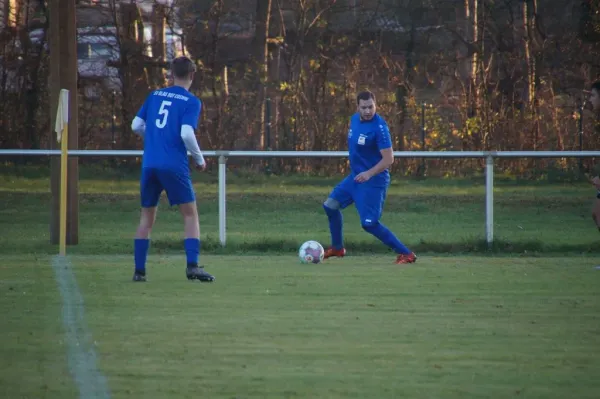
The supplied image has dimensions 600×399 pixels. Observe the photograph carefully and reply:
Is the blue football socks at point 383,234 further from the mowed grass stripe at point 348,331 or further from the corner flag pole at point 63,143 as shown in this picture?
the corner flag pole at point 63,143

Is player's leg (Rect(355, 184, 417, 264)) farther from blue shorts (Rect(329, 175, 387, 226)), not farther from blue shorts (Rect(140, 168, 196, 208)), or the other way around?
blue shorts (Rect(140, 168, 196, 208))

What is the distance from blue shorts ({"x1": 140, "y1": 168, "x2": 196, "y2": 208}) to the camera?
10.8 metres

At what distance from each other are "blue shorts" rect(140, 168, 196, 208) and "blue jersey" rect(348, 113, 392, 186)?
2456mm

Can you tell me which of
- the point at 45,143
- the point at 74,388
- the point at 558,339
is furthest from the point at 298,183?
the point at 74,388

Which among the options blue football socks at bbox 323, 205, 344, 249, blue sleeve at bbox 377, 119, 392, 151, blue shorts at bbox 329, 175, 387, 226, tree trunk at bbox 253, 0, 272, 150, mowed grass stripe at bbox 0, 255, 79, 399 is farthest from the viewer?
tree trunk at bbox 253, 0, 272, 150

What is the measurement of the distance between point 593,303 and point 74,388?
485cm

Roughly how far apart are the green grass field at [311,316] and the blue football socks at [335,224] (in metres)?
0.26

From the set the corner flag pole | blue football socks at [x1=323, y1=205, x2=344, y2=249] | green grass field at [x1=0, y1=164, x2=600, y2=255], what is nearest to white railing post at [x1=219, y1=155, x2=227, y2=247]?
green grass field at [x1=0, y1=164, x2=600, y2=255]

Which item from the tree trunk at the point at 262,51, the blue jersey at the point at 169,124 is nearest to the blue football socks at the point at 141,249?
the blue jersey at the point at 169,124

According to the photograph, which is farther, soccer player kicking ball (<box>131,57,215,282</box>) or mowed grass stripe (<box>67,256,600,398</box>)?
soccer player kicking ball (<box>131,57,215,282</box>)

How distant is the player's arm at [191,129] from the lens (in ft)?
34.7

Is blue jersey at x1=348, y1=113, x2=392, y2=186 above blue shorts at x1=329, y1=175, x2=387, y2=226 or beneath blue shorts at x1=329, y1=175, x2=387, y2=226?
above

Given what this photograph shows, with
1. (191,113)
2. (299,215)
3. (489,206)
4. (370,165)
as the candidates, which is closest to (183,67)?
(191,113)

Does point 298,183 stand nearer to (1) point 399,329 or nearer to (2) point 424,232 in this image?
(2) point 424,232
